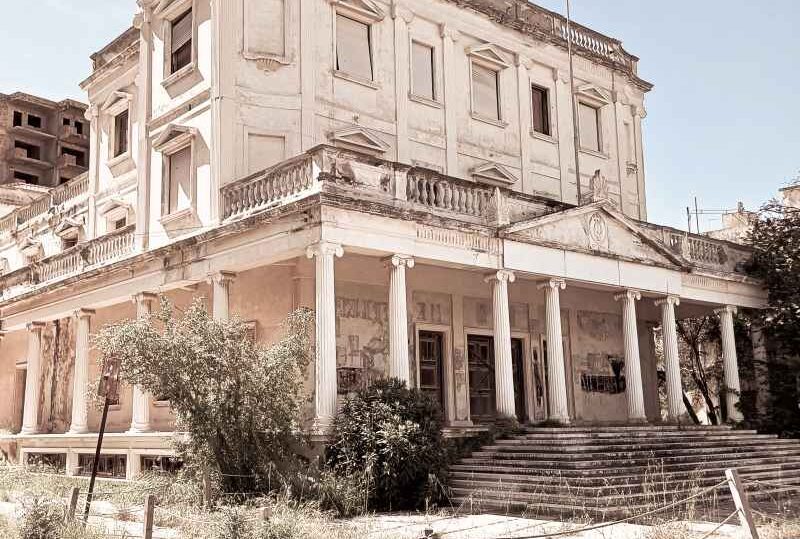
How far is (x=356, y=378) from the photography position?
18.1 meters

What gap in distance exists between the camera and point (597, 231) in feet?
62.4

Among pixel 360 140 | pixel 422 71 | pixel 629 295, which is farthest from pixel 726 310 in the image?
pixel 360 140

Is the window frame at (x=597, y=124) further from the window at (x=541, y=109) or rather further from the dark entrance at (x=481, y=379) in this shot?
the dark entrance at (x=481, y=379)

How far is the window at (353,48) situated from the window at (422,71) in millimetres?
1372

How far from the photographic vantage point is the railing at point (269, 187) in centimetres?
1538

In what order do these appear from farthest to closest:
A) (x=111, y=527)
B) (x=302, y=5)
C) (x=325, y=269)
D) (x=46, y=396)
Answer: (x=46, y=396) → (x=302, y=5) → (x=325, y=269) → (x=111, y=527)

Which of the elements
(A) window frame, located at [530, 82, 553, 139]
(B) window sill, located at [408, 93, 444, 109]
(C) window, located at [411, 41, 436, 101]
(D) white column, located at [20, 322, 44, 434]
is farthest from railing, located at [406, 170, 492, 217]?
(D) white column, located at [20, 322, 44, 434]

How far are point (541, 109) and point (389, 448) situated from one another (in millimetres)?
13901

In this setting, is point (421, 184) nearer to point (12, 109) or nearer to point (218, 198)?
point (218, 198)

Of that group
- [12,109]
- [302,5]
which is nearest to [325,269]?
[302,5]

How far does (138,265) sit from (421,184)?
7.49 metres

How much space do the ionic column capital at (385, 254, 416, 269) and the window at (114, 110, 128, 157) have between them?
37.7 ft

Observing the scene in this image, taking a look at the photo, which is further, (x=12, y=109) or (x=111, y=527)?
(x=12, y=109)

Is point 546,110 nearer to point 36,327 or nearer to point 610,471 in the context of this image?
point 610,471
